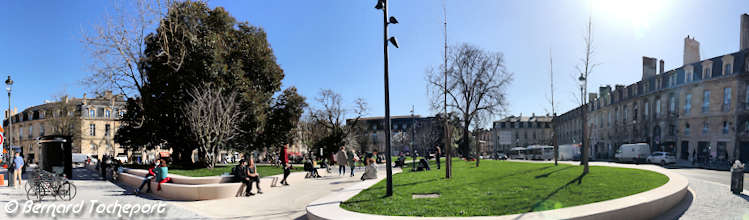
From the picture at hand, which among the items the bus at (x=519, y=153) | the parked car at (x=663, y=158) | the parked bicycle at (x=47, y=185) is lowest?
the bus at (x=519, y=153)

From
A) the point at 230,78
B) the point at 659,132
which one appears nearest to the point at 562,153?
the point at 659,132

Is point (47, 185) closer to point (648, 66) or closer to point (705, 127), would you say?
point (705, 127)

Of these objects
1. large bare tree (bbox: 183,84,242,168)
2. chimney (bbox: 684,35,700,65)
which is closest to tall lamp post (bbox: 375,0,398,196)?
large bare tree (bbox: 183,84,242,168)

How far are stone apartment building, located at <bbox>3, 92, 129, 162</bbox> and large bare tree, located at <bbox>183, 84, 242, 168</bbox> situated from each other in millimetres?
34869

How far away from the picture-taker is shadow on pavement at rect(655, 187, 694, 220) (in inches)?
327

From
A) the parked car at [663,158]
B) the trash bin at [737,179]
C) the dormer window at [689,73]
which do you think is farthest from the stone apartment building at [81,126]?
the dormer window at [689,73]

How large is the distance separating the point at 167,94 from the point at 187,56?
2597 millimetres

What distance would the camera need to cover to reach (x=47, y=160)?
22.5 metres

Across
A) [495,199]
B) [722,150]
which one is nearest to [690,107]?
[722,150]

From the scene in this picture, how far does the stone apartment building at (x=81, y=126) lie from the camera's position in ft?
182

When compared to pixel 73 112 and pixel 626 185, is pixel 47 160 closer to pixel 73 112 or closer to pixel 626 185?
pixel 626 185

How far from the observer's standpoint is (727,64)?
3606 cm

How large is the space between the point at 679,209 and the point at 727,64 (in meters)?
35.6

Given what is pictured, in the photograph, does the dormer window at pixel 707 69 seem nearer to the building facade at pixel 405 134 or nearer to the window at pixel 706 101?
the window at pixel 706 101
